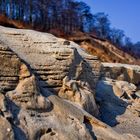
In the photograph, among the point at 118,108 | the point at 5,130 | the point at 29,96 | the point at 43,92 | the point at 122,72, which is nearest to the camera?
the point at 5,130

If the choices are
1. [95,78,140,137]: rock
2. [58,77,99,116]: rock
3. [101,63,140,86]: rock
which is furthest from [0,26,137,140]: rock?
[101,63,140,86]: rock

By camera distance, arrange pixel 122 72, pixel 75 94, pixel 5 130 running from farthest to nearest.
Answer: pixel 122 72
pixel 75 94
pixel 5 130

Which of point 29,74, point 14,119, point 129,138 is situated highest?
point 29,74

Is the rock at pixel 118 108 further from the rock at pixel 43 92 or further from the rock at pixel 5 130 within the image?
the rock at pixel 5 130

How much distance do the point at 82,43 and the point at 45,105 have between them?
120ft

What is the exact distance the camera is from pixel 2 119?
1359 cm

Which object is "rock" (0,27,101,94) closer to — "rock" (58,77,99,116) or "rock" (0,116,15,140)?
"rock" (58,77,99,116)

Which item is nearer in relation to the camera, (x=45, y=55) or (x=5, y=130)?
(x=5, y=130)

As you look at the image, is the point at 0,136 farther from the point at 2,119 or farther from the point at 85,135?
the point at 85,135

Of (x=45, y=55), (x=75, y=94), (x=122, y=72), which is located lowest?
(x=122, y=72)

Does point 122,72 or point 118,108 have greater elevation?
point 122,72

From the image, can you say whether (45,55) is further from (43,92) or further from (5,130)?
(5,130)

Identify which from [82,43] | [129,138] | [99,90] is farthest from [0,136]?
[82,43]

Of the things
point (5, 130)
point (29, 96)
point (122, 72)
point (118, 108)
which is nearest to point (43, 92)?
point (29, 96)
